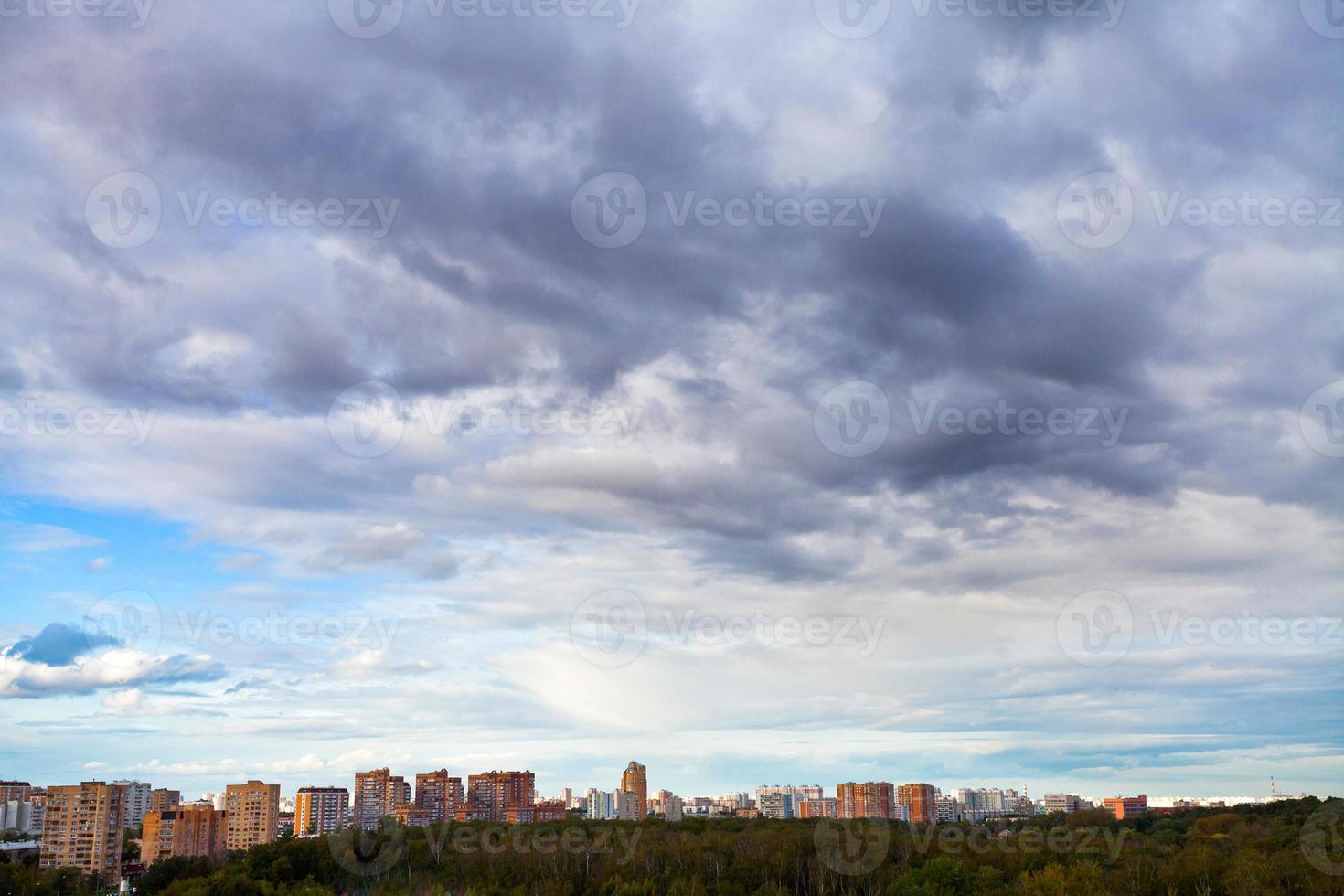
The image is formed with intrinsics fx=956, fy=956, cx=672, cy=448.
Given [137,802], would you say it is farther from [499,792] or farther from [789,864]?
[789,864]

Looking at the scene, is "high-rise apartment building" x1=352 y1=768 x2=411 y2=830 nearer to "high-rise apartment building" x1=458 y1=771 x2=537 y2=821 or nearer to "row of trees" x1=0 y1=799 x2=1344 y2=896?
"high-rise apartment building" x1=458 y1=771 x2=537 y2=821

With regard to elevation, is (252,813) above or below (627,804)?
above

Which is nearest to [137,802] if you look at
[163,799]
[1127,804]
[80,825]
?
[163,799]

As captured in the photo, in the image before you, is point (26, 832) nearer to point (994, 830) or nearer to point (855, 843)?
point (855, 843)

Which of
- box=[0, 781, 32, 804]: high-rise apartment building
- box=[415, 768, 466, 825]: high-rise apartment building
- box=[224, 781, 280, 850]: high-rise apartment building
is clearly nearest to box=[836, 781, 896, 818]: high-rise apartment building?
box=[415, 768, 466, 825]: high-rise apartment building

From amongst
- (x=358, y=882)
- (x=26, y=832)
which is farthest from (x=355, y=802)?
(x=358, y=882)

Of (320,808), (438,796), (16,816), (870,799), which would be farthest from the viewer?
(870,799)
